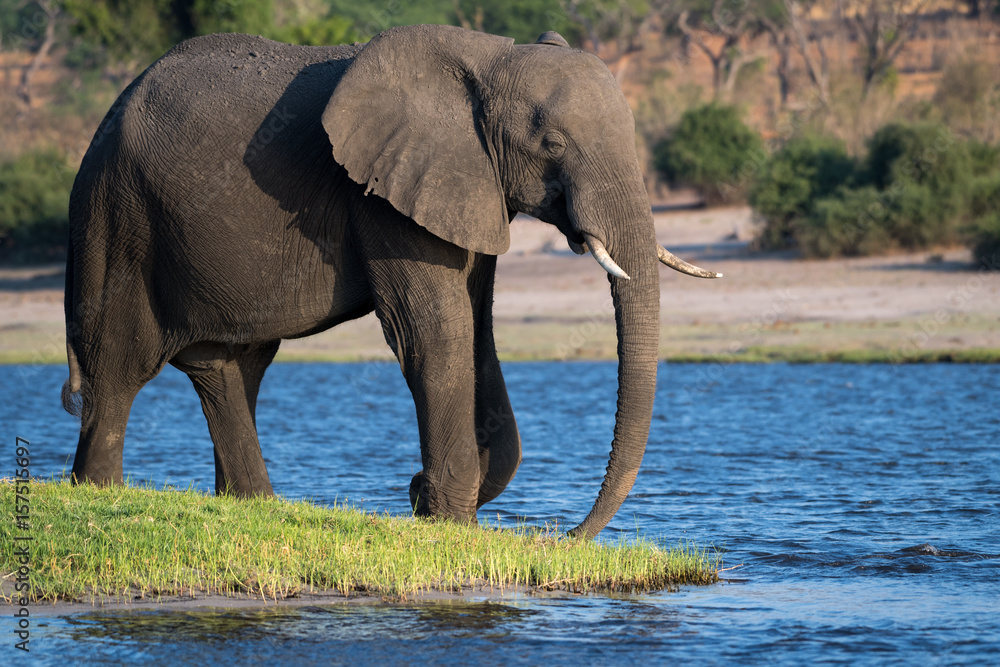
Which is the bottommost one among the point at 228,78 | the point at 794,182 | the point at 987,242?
the point at 987,242

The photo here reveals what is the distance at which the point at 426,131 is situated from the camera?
686 cm

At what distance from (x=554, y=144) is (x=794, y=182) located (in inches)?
806

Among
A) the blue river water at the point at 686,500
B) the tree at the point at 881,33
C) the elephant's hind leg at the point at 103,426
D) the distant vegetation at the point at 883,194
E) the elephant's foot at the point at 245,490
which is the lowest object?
the blue river water at the point at 686,500

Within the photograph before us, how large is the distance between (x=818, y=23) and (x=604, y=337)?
4145cm

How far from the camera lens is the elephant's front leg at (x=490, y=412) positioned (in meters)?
7.44

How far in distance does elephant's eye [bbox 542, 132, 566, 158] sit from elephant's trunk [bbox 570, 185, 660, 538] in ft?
0.85

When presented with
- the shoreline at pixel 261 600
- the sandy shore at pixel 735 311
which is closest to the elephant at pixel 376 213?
the shoreline at pixel 261 600

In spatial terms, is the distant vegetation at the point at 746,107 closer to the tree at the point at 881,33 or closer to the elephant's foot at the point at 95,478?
the tree at the point at 881,33

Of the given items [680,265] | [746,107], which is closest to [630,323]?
[680,265]

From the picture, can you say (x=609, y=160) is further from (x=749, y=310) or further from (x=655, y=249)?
(x=749, y=310)

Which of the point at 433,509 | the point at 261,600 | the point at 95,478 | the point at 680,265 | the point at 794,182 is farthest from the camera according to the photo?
the point at 794,182

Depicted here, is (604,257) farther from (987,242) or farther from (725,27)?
(725,27)

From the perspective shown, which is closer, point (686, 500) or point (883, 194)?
point (686, 500)

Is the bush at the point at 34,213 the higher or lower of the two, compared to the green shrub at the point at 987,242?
higher
